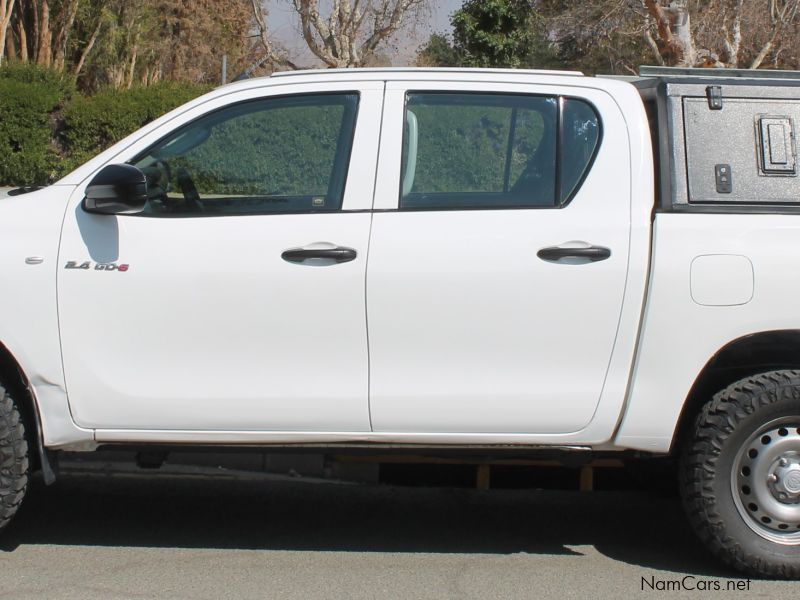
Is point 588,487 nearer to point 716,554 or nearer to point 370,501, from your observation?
point 716,554

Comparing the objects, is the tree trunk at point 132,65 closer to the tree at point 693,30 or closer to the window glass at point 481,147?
the tree at point 693,30

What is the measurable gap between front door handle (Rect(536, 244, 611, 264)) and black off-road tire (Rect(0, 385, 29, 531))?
2205mm

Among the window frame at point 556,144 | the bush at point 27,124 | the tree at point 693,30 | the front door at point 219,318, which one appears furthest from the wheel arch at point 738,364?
the bush at point 27,124

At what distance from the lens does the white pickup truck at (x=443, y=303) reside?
13.8ft

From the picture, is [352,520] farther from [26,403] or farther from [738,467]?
[738,467]

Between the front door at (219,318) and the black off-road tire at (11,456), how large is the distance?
260 mm


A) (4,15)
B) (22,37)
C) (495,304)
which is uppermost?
(4,15)

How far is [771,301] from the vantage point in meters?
4.18

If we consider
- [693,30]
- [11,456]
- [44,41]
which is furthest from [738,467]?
[44,41]

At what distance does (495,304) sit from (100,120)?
1923 cm

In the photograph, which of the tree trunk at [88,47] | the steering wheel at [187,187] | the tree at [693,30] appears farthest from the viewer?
the tree trunk at [88,47]

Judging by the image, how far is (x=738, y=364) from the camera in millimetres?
4414

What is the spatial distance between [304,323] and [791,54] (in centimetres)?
3099

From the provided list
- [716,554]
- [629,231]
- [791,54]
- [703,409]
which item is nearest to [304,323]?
[629,231]
